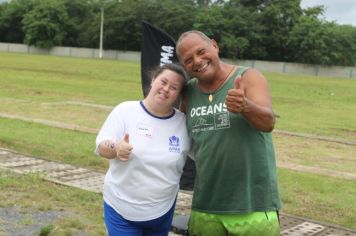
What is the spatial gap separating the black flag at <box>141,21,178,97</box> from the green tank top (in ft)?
7.03

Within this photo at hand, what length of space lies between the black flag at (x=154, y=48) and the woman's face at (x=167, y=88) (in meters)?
1.98

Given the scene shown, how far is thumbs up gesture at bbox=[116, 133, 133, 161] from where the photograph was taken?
9.18ft

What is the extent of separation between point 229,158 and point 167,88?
0.51 meters

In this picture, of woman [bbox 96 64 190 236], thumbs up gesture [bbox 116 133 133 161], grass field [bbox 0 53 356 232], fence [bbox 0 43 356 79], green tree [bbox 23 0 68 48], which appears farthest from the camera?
green tree [bbox 23 0 68 48]

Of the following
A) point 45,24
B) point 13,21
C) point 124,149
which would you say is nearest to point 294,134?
point 124,149

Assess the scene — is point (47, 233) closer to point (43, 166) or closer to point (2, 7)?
point (43, 166)

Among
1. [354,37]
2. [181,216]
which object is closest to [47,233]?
[181,216]

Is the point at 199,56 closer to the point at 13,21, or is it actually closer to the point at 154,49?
the point at 154,49

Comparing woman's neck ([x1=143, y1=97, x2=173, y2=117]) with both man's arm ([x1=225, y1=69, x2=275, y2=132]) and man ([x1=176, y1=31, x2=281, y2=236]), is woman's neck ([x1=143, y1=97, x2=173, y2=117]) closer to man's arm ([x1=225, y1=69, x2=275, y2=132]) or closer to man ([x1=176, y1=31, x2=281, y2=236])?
man ([x1=176, y1=31, x2=281, y2=236])

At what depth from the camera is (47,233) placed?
16.1ft

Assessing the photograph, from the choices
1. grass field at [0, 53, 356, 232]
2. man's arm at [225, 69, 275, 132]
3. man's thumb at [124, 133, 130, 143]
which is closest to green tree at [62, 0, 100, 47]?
grass field at [0, 53, 356, 232]

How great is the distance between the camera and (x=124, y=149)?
2.79m

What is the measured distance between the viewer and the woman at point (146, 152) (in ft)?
9.61

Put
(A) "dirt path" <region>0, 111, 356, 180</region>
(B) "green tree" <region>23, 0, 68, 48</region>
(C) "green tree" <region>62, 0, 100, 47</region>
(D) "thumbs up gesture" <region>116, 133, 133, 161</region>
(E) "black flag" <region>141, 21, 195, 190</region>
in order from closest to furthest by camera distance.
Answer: (D) "thumbs up gesture" <region>116, 133, 133, 161</region>, (E) "black flag" <region>141, 21, 195, 190</region>, (A) "dirt path" <region>0, 111, 356, 180</region>, (B) "green tree" <region>23, 0, 68, 48</region>, (C) "green tree" <region>62, 0, 100, 47</region>
